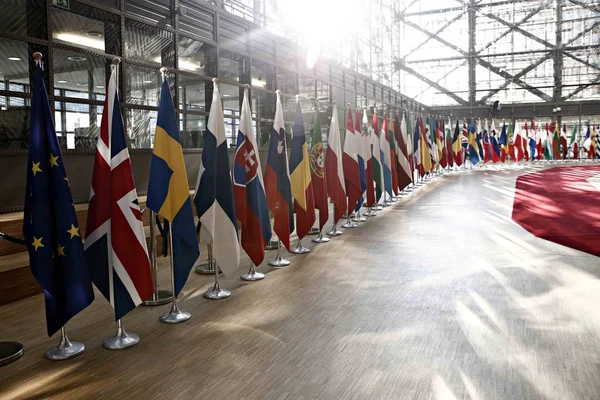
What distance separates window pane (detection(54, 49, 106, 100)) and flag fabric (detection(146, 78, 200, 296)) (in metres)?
2.97

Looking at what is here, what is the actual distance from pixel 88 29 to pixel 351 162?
394 cm

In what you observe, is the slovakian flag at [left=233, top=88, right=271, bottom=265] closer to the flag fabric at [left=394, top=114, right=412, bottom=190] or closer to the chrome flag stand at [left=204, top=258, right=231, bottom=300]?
the chrome flag stand at [left=204, top=258, right=231, bottom=300]

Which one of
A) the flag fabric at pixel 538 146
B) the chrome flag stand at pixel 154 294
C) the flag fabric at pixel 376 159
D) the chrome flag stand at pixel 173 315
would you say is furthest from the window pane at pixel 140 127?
the flag fabric at pixel 538 146

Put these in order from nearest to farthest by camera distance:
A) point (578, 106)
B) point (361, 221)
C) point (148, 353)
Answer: point (148, 353) < point (361, 221) < point (578, 106)

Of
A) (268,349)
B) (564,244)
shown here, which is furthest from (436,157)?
(268,349)

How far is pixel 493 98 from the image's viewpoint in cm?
3086

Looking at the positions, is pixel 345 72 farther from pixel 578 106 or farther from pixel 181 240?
pixel 578 106

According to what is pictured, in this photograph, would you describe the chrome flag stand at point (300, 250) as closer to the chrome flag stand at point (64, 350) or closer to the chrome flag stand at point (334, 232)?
the chrome flag stand at point (334, 232)

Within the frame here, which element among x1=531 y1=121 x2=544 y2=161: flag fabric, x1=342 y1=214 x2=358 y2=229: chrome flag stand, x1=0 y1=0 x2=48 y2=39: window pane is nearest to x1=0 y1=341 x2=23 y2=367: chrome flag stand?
x1=0 y1=0 x2=48 y2=39: window pane

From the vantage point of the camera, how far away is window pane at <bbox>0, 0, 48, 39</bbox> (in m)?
5.61

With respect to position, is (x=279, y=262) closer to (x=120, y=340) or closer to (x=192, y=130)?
(x=120, y=340)

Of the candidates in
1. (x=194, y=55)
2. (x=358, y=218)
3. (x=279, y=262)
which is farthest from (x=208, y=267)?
(x=194, y=55)

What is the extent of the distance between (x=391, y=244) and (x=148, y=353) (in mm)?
4084

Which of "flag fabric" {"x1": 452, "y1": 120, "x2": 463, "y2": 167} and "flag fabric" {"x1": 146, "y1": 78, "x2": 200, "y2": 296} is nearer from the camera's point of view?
"flag fabric" {"x1": 146, "y1": 78, "x2": 200, "y2": 296}
